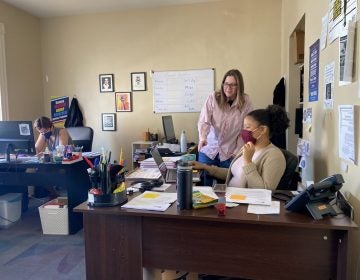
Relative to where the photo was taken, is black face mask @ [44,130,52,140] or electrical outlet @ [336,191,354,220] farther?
black face mask @ [44,130,52,140]

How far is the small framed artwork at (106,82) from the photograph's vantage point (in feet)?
15.1

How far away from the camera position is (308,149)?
2.20 m

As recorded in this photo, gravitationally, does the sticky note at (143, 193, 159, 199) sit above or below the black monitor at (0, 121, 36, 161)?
below

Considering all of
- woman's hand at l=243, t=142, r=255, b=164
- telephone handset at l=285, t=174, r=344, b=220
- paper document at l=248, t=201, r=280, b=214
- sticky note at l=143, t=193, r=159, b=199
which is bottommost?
paper document at l=248, t=201, r=280, b=214

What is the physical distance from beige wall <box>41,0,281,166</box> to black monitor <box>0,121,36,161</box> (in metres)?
1.98

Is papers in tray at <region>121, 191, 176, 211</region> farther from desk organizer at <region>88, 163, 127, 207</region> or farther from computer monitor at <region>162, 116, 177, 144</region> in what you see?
computer monitor at <region>162, 116, 177, 144</region>

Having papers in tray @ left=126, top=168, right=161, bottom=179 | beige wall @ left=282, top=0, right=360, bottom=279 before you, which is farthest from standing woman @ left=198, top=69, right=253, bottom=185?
papers in tray @ left=126, top=168, right=161, bottom=179

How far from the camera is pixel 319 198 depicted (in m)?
1.24

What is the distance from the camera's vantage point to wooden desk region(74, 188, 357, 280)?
3.92 feet

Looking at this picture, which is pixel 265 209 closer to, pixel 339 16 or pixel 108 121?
pixel 339 16

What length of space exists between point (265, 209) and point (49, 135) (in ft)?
9.04

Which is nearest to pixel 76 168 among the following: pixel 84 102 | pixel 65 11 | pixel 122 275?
pixel 122 275

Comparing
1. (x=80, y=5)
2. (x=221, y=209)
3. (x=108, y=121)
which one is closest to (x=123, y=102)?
(x=108, y=121)

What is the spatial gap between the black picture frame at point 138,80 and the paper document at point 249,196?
3.18 meters
